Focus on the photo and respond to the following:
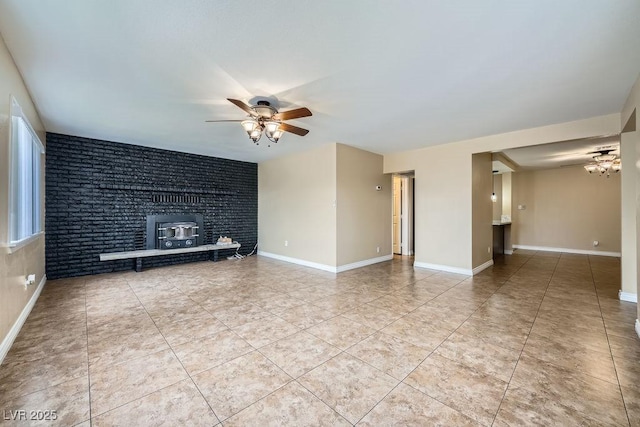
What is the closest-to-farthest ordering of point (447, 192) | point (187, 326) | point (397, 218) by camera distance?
point (187, 326), point (447, 192), point (397, 218)

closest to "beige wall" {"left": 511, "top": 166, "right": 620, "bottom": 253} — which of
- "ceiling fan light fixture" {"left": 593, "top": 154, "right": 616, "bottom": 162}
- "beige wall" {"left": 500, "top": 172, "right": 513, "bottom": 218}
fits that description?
"beige wall" {"left": 500, "top": 172, "right": 513, "bottom": 218}

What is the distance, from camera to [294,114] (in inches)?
120

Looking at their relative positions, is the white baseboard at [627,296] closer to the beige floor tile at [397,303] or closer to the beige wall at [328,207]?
the beige floor tile at [397,303]

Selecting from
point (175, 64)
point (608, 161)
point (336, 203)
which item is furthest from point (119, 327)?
point (608, 161)

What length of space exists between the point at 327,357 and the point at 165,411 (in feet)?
3.87

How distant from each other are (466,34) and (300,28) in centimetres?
127

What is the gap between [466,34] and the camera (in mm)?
2031

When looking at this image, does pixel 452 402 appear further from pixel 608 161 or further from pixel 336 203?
pixel 608 161

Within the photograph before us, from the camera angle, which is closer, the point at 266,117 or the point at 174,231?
the point at 266,117

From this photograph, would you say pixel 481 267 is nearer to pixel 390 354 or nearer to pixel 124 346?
pixel 390 354

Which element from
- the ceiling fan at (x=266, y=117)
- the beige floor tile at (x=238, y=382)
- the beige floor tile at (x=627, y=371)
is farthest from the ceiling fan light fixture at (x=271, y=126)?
the beige floor tile at (x=627, y=371)

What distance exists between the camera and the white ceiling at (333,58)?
1.83 m

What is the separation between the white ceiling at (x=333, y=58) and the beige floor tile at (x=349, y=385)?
260 cm

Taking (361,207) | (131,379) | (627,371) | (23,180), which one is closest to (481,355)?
(627,371)
